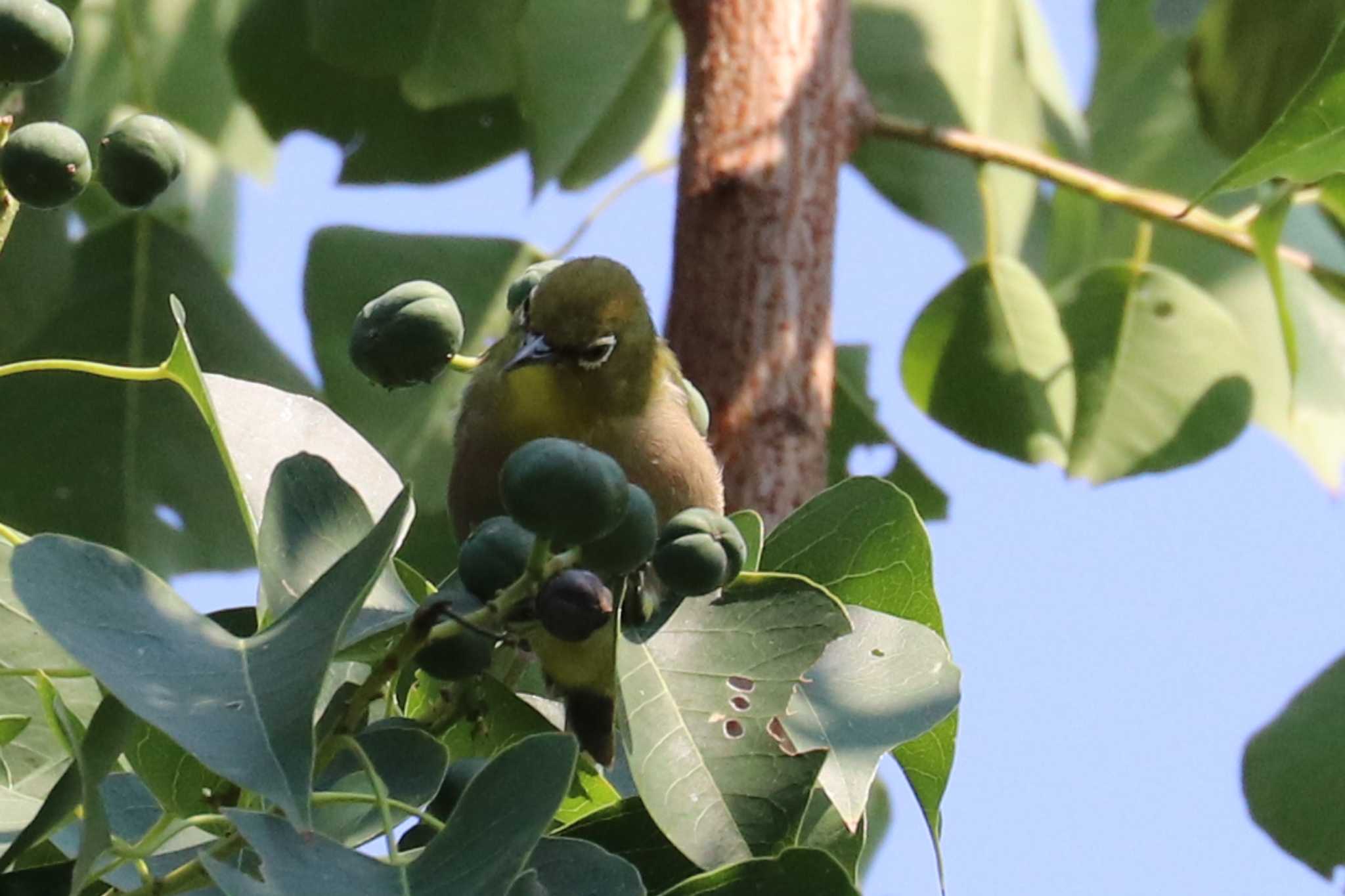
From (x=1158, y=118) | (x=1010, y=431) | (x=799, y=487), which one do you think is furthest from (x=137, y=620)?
(x=1158, y=118)

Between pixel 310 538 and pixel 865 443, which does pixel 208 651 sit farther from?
pixel 865 443

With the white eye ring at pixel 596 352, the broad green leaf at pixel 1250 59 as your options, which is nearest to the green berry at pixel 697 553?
the white eye ring at pixel 596 352

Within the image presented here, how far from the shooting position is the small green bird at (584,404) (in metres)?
2.18

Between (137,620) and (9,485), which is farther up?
(137,620)

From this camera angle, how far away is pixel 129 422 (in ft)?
10.5

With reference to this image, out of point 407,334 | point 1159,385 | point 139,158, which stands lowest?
point 1159,385

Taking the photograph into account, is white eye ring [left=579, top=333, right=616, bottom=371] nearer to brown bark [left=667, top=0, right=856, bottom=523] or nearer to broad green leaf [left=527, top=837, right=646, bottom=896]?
brown bark [left=667, top=0, right=856, bottom=523]

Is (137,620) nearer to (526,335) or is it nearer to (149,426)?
(526,335)

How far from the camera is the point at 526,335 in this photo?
220cm

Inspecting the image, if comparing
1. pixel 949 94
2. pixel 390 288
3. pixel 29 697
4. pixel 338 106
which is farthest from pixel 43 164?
pixel 949 94

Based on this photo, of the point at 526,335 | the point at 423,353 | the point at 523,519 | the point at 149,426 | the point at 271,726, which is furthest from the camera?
the point at 149,426

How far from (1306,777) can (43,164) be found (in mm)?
1822

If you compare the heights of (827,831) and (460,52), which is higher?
(460,52)

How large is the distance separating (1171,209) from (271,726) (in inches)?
98.0
